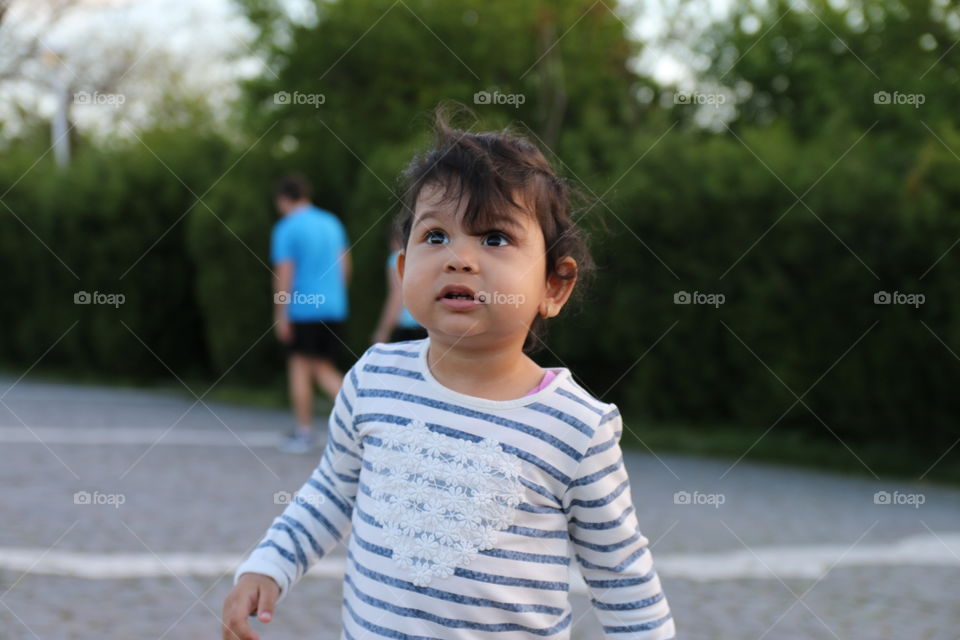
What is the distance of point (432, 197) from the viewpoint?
1987mm

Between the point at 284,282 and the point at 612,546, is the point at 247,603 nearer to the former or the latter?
the point at 612,546

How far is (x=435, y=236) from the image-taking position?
1.95m

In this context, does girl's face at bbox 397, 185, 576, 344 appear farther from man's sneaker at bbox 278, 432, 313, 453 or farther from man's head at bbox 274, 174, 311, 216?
man's head at bbox 274, 174, 311, 216

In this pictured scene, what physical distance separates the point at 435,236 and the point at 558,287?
0.97ft

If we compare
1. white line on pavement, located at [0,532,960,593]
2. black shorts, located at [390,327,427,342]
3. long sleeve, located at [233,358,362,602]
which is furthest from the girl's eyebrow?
black shorts, located at [390,327,427,342]

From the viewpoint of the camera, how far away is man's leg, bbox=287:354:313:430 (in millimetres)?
8359

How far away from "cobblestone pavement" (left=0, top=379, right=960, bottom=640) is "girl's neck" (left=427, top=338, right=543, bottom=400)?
2.22 metres

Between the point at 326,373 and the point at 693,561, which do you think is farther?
the point at 326,373

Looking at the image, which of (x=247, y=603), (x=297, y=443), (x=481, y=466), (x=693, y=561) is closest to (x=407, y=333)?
(x=297, y=443)

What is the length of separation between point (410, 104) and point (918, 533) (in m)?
8.50

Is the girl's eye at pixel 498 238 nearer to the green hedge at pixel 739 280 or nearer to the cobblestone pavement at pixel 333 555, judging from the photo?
the cobblestone pavement at pixel 333 555

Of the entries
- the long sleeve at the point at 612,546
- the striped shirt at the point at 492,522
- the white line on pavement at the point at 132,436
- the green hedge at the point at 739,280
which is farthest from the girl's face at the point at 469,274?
the white line on pavement at the point at 132,436

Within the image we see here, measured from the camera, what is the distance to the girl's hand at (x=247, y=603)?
198 cm

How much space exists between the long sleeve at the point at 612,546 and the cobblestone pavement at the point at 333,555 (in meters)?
2.19
